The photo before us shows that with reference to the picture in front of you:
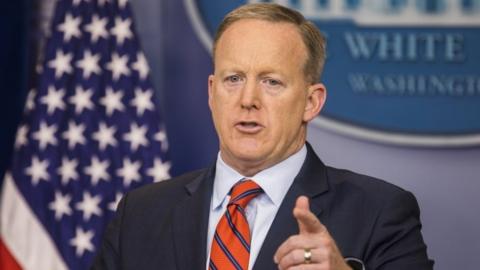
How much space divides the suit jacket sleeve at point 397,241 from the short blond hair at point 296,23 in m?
0.40

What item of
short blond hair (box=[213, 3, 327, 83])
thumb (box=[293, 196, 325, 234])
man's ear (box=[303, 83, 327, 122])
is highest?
short blond hair (box=[213, 3, 327, 83])

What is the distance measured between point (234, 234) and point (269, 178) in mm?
192

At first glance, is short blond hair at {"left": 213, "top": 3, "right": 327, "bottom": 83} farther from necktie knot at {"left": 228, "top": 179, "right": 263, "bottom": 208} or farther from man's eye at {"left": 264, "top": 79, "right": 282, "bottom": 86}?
necktie knot at {"left": 228, "top": 179, "right": 263, "bottom": 208}

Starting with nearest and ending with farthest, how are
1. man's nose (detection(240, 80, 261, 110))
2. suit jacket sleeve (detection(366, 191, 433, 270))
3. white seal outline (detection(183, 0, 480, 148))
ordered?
suit jacket sleeve (detection(366, 191, 433, 270)) < man's nose (detection(240, 80, 261, 110)) < white seal outline (detection(183, 0, 480, 148))

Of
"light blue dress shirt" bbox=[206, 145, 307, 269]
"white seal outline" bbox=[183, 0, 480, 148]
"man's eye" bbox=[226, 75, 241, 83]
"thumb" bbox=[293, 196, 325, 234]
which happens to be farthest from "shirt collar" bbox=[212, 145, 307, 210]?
"white seal outline" bbox=[183, 0, 480, 148]

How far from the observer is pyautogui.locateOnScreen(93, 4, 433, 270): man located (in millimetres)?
2232

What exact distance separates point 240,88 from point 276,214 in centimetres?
32

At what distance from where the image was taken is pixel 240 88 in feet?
7.64

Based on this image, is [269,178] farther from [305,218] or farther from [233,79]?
[305,218]

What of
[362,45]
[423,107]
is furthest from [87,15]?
[423,107]

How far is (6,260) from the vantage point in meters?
3.87

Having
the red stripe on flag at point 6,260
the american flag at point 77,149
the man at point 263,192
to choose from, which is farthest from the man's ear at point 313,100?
the red stripe on flag at point 6,260

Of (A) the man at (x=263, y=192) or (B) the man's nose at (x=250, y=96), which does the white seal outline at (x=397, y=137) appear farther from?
(B) the man's nose at (x=250, y=96)

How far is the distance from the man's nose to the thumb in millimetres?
465
